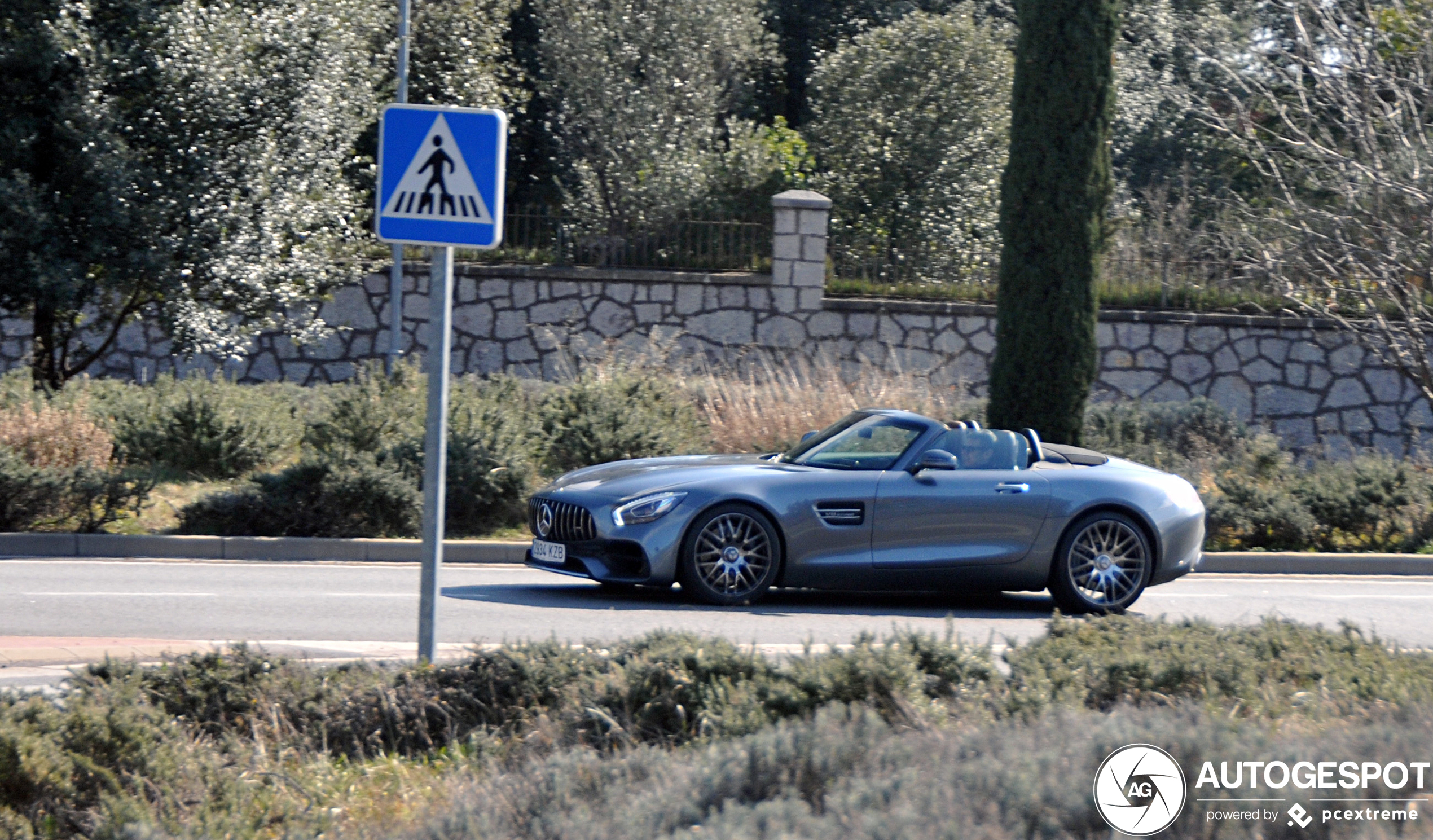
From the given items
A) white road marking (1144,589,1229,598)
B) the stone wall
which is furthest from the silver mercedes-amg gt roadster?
the stone wall

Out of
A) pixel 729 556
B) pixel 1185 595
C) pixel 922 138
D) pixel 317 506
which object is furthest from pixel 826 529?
pixel 922 138

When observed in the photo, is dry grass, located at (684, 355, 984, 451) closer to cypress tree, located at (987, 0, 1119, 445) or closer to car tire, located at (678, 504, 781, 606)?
cypress tree, located at (987, 0, 1119, 445)

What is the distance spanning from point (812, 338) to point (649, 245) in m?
2.96

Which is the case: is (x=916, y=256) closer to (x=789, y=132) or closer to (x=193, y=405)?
(x=789, y=132)

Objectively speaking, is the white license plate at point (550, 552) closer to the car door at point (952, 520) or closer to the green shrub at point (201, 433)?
the car door at point (952, 520)

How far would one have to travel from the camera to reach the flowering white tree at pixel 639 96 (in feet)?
74.5

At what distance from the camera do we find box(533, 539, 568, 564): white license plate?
9.29m

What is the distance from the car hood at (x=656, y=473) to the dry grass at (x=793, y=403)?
15.8 feet

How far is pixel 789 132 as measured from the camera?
2427cm

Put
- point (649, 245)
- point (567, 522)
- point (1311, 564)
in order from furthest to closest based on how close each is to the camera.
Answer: point (649, 245), point (1311, 564), point (567, 522)

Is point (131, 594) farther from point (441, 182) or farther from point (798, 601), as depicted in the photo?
point (441, 182)

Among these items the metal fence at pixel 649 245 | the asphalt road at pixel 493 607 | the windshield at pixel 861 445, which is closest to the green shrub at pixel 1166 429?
the asphalt road at pixel 493 607

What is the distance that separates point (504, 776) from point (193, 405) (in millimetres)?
10919

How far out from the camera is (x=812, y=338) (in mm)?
20406
